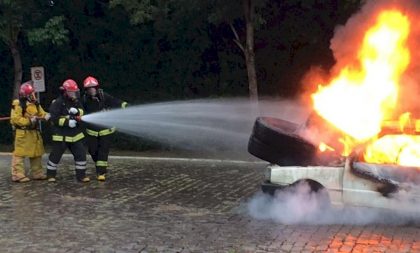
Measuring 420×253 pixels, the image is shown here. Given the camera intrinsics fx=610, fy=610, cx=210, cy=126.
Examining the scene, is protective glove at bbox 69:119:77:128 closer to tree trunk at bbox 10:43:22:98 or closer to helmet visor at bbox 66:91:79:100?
helmet visor at bbox 66:91:79:100

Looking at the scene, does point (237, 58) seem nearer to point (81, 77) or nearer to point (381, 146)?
point (81, 77)

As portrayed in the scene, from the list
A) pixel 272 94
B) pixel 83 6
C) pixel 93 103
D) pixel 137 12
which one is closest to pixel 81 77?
pixel 83 6

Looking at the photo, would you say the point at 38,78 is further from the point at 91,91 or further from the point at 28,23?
the point at 91,91

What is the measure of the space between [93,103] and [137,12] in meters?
4.94

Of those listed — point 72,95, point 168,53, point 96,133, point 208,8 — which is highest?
point 208,8

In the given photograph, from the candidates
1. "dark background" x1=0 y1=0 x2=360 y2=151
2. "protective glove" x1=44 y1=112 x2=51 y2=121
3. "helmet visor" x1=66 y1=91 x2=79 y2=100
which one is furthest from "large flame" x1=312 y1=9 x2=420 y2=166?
"dark background" x1=0 y1=0 x2=360 y2=151

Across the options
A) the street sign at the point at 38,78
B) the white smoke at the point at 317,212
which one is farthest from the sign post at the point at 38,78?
the white smoke at the point at 317,212

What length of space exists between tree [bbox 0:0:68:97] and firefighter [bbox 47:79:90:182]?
6.16m

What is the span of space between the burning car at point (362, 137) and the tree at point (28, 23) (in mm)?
9588

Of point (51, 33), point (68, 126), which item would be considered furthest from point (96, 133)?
point (51, 33)

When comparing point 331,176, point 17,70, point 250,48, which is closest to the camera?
point 331,176

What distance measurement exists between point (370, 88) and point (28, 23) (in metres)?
11.8

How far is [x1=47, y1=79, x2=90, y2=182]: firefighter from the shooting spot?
10.7 metres

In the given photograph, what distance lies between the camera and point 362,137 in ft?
25.8
